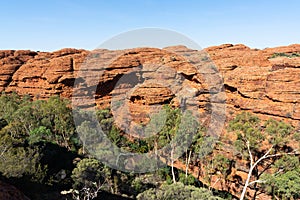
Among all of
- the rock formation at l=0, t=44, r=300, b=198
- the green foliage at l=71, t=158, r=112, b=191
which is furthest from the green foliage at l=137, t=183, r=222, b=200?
the rock formation at l=0, t=44, r=300, b=198

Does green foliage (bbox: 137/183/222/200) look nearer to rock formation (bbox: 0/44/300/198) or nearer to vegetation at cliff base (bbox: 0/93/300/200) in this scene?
vegetation at cliff base (bbox: 0/93/300/200)

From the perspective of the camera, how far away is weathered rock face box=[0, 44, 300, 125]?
74.2 ft

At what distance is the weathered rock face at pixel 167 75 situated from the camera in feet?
74.2

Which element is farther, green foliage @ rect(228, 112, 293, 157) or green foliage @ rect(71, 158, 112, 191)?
green foliage @ rect(228, 112, 293, 157)

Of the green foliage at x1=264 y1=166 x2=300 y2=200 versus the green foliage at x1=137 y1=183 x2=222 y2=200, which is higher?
the green foliage at x1=137 y1=183 x2=222 y2=200

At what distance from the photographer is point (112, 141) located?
2078cm

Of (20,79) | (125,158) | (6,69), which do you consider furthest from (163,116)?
(6,69)

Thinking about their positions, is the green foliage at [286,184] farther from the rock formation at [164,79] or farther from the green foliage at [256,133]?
the rock formation at [164,79]

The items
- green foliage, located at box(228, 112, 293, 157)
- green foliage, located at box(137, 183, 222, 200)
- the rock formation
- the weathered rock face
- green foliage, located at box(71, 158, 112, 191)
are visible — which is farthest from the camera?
the rock formation

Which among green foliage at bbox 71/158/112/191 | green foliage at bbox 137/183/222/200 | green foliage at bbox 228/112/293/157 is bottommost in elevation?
green foliage at bbox 71/158/112/191

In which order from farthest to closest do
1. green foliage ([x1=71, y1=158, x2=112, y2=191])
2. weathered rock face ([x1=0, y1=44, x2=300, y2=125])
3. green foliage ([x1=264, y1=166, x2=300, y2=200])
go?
1. weathered rock face ([x1=0, y1=44, x2=300, y2=125])
2. green foliage ([x1=71, y1=158, x2=112, y2=191])
3. green foliage ([x1=264, y1=166, x2=300, y2=200])

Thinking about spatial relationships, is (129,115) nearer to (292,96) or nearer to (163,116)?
(163,116)

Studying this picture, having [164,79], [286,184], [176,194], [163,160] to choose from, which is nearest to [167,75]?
[164,79]

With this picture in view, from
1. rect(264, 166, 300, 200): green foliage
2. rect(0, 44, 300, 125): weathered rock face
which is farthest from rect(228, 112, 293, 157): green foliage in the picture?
rect(0, 44, 300, 125): weathered rock face
